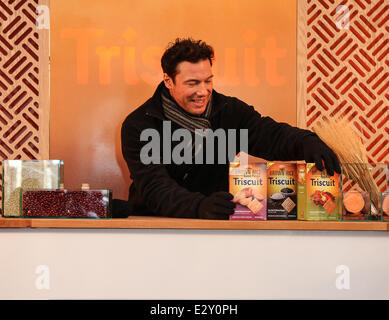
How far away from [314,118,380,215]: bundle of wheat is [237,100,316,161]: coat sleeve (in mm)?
250

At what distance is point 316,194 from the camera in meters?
1.46

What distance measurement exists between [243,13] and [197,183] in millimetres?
1048

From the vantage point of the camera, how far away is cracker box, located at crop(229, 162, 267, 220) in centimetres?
146

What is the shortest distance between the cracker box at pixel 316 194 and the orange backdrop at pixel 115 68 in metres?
1.23

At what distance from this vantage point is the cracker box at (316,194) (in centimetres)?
145

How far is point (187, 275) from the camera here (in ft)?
4.41

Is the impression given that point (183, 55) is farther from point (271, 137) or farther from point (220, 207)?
point (220, 207)

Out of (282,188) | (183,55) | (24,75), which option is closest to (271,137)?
(183,55)

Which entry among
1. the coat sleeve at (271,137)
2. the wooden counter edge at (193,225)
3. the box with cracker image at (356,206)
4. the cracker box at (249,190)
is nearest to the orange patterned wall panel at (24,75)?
the coat sleeve at (271,137)

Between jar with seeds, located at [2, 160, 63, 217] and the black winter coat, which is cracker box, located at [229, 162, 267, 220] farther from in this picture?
jar with seeds, located at [2, 160, 63, 217]

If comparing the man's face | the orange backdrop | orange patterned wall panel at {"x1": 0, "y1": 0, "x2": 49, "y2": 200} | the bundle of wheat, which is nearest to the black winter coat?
the man's face

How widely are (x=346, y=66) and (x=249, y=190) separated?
4.69ft

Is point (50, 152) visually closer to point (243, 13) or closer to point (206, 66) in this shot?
point (206, 66)

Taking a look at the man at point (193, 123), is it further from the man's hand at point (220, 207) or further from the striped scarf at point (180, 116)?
the man's hand at point (220, 207)
